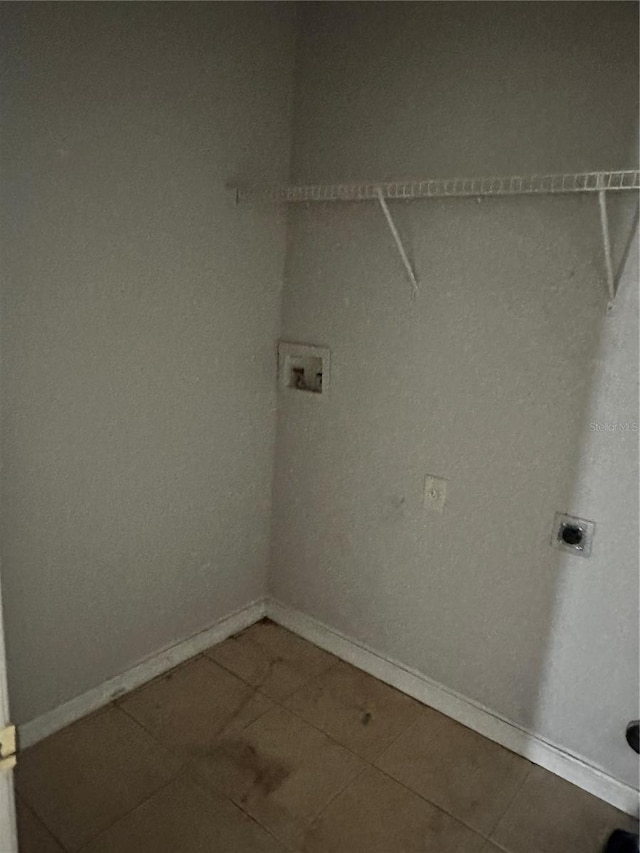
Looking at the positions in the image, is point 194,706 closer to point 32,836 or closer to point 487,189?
point 32,836

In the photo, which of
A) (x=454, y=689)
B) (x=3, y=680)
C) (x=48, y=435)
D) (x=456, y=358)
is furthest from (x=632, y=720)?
(x=48, y=435)

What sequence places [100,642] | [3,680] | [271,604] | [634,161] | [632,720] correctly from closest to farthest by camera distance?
[3,680] < [634,161] < [632,720] < [100,642] < [271,604]

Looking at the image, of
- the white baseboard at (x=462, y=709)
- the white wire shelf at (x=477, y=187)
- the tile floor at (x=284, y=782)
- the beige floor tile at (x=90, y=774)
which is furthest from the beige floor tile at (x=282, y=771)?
the white wire shelf at (x=477, y=187)

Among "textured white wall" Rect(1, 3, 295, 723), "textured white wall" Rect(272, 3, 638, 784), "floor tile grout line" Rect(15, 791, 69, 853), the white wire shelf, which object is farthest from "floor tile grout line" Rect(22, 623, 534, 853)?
the white wire shelf

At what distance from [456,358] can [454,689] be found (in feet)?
3.40

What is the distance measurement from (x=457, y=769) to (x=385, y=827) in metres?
0.29

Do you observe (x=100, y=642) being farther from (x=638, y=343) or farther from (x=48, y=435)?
(x=638, y=343)

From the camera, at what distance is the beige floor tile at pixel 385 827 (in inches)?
57.9

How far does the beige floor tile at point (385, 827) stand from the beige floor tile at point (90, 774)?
455 millimetres

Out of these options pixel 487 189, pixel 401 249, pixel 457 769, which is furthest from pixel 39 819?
pixel 487 189

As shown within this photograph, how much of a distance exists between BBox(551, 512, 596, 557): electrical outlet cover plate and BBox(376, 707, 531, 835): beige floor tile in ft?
2.19

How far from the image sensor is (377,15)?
67.9 inches

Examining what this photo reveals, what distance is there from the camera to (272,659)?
214cm

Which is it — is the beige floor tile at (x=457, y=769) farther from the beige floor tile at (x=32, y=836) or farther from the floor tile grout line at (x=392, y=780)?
the beige floor tile at (x=32, y=836)
